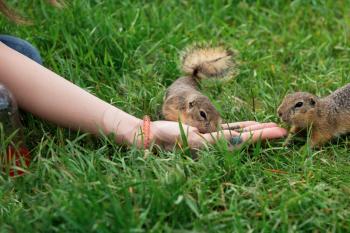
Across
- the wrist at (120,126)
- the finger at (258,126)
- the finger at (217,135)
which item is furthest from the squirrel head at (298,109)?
the wrist at (120,126)

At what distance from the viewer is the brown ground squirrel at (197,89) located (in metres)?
3.63

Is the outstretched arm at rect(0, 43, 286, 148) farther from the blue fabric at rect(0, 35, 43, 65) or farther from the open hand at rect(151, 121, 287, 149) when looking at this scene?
the blue fabric at rect(0, 35, 43, 65)

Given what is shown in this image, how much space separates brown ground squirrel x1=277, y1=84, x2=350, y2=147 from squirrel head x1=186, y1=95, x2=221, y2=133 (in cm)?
36

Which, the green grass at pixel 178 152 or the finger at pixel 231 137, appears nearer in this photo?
the green grass at pixel 178 152

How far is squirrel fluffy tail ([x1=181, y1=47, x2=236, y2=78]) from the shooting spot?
13.7 ft

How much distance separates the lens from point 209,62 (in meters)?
4.20

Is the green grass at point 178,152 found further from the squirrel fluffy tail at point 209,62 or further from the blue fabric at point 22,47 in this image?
the blue fabric at point 22,47

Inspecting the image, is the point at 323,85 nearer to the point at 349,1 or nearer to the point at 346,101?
the point at 346,101

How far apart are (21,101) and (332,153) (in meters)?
1.64

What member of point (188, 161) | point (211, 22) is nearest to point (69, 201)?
point (188, 161)

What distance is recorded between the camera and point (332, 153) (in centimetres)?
350

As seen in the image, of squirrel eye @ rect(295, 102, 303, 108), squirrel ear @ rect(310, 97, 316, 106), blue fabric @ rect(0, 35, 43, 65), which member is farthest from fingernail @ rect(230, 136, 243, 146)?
blue fabric @ rect(0, 35, 43, 65)

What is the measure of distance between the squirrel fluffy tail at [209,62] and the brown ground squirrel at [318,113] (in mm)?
659

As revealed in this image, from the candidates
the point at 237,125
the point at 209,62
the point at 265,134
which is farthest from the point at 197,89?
the point at 265,134
